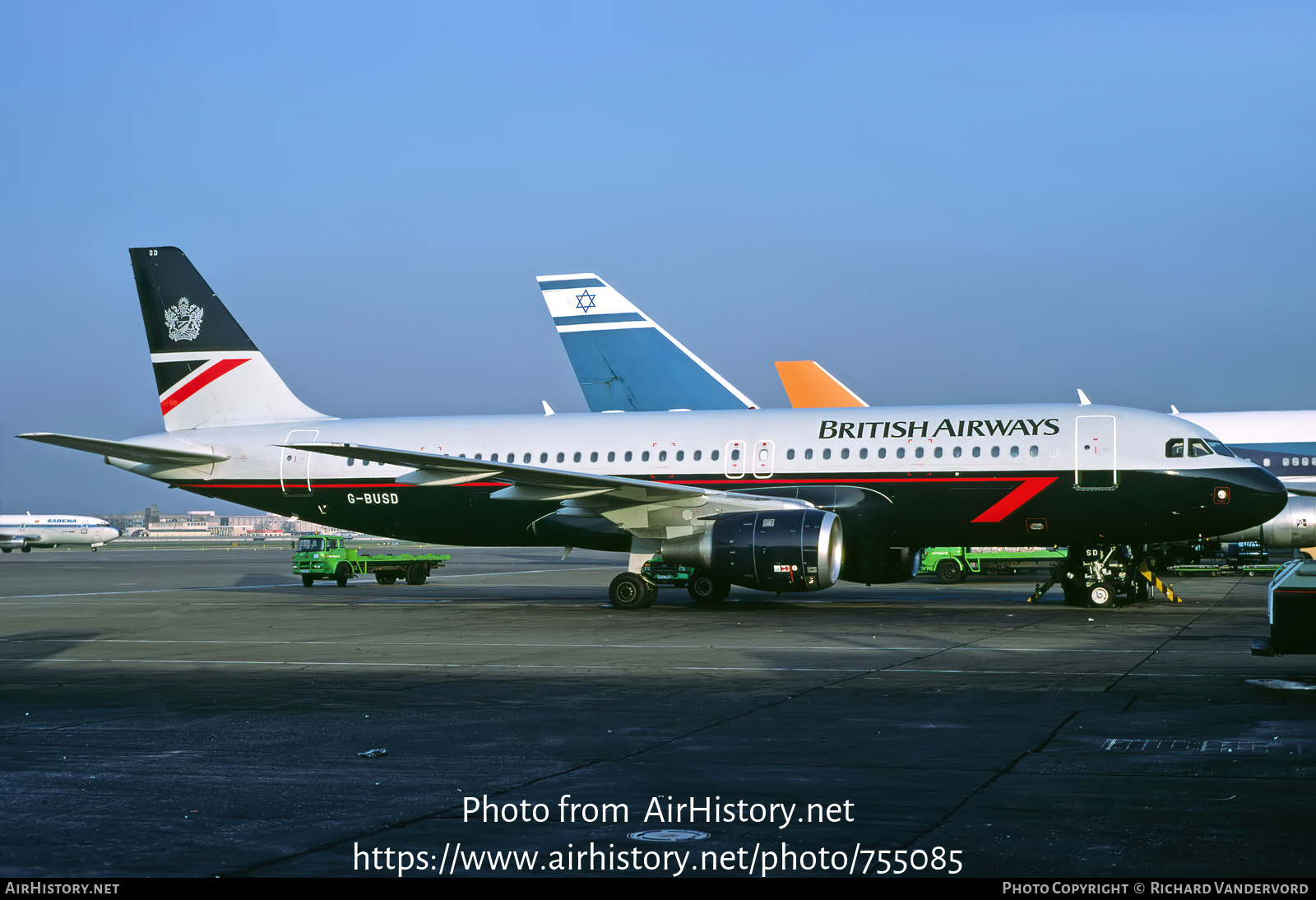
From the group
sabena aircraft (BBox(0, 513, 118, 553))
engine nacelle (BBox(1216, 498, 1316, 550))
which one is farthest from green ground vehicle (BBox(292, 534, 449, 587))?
sabena aircraft (BBox(0, 513, 118, 553))

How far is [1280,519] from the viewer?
105 feet

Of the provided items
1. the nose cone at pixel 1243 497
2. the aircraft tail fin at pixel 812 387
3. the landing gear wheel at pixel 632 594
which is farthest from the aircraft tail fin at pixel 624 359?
the nose cone at pixel 1243 497

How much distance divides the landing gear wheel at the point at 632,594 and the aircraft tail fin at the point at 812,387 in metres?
15.2

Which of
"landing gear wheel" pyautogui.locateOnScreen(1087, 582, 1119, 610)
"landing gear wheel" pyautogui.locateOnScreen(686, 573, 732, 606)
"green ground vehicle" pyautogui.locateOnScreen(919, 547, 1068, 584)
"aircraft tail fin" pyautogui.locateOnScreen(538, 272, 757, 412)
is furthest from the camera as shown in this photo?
"green ground vehicle" pyautogui.locateOnScreen(919, 547, 1068, 584)

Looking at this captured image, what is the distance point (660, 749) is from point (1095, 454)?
17055 millimetres

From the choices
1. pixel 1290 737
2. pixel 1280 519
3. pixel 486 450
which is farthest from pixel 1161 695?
pixel 1280 519

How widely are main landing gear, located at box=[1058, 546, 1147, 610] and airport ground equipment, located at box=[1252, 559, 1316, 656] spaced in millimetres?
13934

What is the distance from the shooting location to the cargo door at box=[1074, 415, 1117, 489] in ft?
77.9

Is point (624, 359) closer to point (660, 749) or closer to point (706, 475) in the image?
point (706, 475)

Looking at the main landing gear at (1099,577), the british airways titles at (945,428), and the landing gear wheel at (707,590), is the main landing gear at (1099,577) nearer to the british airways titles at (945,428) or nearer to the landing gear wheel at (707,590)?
the british airways titles at (945,428)

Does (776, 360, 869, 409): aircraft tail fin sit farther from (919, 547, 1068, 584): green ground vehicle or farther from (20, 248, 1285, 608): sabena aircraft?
(20, 248, 1285, 608): sabena aircraft

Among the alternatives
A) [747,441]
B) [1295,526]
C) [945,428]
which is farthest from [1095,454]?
[1295,526]

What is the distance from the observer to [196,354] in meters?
30.6

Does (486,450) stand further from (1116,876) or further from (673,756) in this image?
(1116,876)
